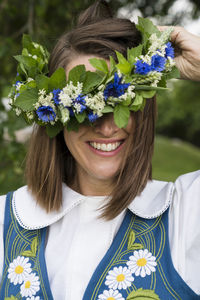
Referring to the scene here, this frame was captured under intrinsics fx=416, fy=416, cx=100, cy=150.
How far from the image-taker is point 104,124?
192cm

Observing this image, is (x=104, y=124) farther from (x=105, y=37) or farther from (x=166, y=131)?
(x=166, y=131)

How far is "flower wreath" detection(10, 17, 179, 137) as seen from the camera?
183cm

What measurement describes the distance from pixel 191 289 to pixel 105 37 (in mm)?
1210

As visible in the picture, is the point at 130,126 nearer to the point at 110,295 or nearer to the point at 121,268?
the point at 121,268

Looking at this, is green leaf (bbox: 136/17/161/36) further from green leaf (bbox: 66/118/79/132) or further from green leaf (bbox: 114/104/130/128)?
green leaf (bbox: 66/118/79/132)

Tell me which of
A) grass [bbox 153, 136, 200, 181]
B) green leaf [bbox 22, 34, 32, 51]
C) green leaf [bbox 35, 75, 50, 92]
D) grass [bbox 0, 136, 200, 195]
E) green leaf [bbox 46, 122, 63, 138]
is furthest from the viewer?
grass [bbox 153, 136, 200, 181]

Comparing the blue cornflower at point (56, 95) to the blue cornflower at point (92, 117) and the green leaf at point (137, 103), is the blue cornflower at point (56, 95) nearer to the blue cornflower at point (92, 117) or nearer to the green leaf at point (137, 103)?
the blue cornflower at point (92, 117)

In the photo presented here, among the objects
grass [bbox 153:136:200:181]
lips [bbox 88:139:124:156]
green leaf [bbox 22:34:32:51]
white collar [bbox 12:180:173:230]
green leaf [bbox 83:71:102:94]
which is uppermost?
grass [bbox 153:136:200:181]

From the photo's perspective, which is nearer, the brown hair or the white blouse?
the white blouse

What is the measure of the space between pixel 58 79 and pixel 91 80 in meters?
0.15

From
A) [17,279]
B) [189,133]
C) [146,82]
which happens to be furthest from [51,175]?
[189,133]

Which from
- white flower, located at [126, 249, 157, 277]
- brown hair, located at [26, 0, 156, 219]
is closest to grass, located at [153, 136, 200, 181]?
brown hair, located at [26, 0, 156, 219]

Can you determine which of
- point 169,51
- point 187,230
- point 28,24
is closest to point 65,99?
point 169,51

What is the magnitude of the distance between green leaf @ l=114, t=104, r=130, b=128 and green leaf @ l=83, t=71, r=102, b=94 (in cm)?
14
